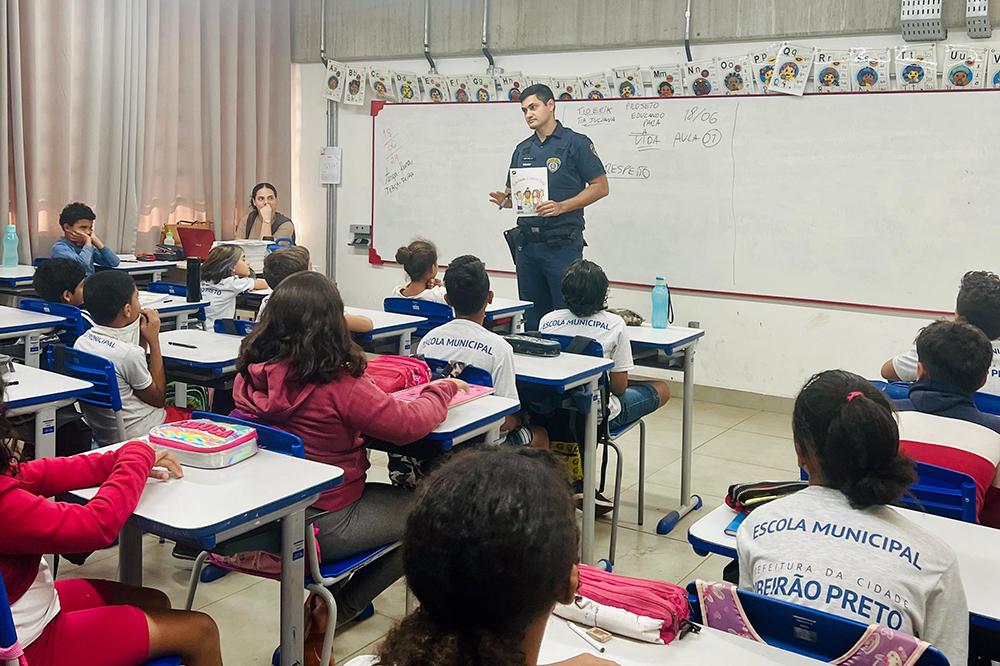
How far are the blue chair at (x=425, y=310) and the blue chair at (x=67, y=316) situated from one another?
4.60 ft

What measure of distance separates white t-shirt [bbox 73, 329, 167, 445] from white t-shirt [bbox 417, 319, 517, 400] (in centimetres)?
95

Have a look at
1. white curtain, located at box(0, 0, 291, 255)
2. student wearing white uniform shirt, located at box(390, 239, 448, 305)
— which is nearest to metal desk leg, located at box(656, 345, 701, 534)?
student wearing white uniform shirt, located at box(390, 239, 448, 305)

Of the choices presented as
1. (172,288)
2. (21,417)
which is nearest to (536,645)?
(21,417)

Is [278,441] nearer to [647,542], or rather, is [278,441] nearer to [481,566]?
[481,566]

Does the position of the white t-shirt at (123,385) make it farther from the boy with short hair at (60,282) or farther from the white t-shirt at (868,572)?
the white t-shirt at (868,572)

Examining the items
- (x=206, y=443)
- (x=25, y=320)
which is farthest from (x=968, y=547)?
(x=25, y=320)

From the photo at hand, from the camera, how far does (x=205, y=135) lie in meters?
7.38

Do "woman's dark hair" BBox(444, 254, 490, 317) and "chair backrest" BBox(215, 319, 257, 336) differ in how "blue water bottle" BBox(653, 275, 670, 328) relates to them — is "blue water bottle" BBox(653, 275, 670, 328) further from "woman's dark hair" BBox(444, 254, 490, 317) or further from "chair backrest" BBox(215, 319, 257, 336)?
"chair backrest" BBox(215, 319, 257, 336)

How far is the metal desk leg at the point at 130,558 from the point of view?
2107 mm

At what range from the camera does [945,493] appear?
2.21 meters

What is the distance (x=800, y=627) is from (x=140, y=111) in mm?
6606

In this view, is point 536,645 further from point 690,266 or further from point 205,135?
point 205,135

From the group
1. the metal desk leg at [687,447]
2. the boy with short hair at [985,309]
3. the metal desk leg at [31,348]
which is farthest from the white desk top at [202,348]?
the boy with short hair at [985,309]

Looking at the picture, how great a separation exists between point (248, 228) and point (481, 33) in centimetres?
237
